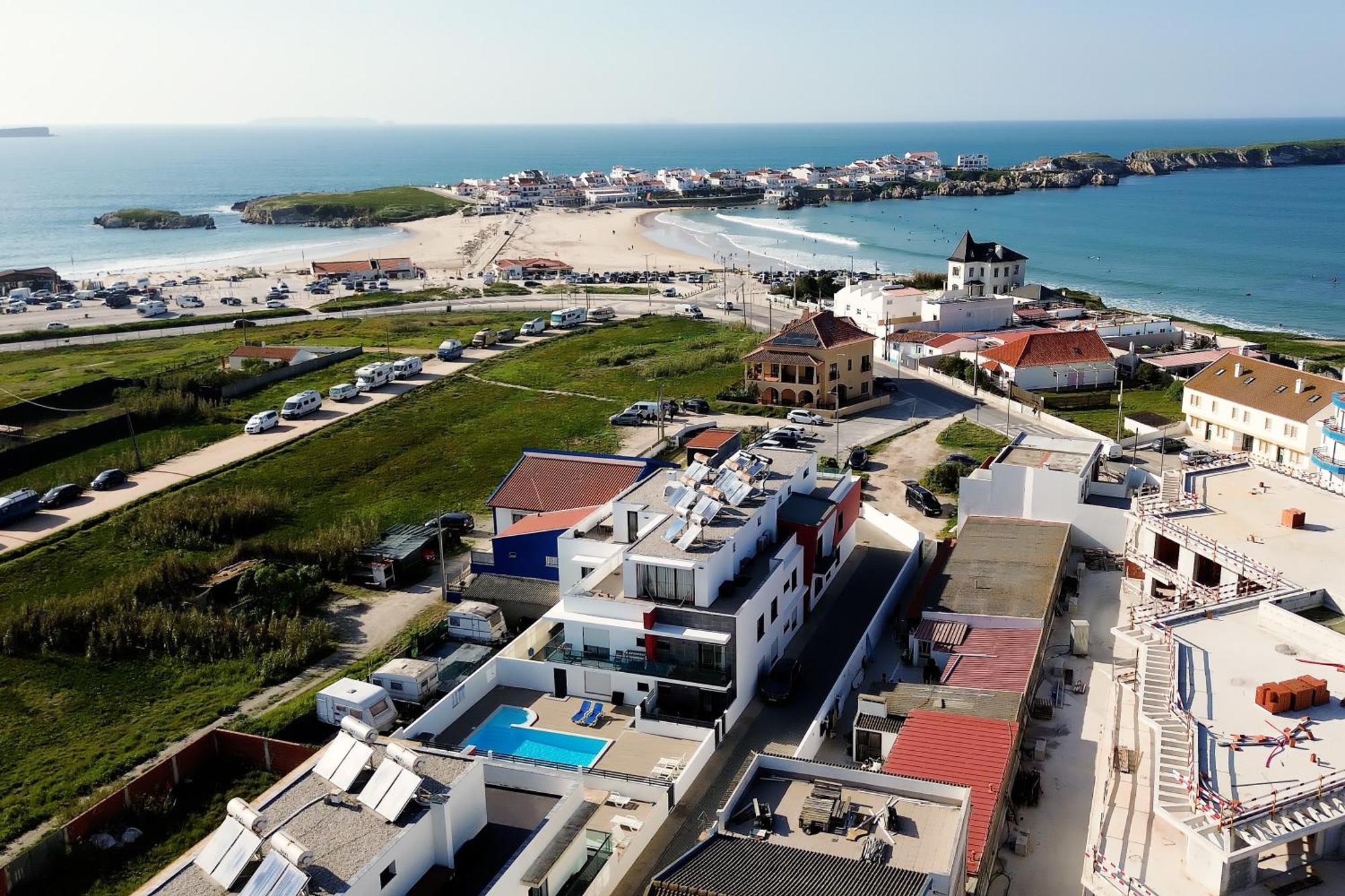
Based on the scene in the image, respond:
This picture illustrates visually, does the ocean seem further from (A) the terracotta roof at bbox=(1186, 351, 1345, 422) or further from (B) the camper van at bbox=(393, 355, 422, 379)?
(B) the camper van at bbox=(393, 355, 422, 379)

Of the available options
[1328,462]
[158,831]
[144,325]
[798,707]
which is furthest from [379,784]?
[144,325]

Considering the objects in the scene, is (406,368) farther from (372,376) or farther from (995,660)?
(995,660)

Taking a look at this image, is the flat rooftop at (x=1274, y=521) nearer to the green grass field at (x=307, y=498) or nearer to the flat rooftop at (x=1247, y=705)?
the flat rooftop at (x=1247, y=705)

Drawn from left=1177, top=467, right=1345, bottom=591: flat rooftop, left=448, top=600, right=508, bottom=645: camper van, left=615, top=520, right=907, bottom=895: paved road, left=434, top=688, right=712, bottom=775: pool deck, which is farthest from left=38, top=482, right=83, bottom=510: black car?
left=1177, top=467, right=1345, bottom=591: flat rooftop

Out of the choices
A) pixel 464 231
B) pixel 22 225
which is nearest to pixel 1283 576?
pixel 464 231

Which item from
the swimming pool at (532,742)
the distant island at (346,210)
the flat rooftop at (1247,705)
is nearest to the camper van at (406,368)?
the swimming pool at (532,742)

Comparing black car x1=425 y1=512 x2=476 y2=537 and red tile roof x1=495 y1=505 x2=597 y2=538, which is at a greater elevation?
red tile roof x1=495 y1=505 x2=597 y2=538
